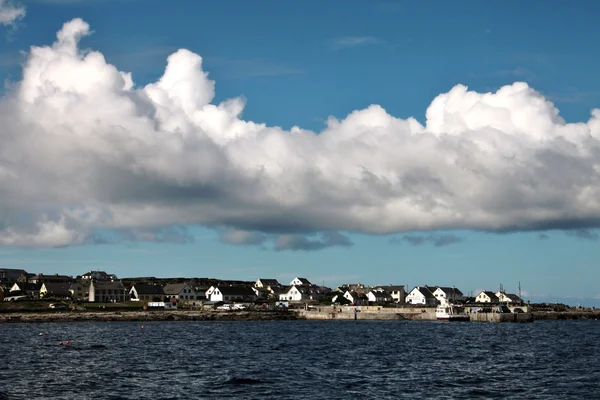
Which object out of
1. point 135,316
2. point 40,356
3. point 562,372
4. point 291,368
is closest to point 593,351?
point 562,372

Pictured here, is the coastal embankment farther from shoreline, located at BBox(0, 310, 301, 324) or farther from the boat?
the boat

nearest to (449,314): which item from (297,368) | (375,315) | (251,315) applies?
(375,315)

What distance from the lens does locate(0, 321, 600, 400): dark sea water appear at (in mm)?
51750

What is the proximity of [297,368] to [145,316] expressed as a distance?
11399cm

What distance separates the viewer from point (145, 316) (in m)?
172

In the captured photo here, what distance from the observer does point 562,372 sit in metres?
65.3

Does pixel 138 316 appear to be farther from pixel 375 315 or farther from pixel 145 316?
pixel 375 315

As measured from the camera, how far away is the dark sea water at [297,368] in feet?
170

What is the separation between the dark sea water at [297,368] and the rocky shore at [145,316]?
64075mm

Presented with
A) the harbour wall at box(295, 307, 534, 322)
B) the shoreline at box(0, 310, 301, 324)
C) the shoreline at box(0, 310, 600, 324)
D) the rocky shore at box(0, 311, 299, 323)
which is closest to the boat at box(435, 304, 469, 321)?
the harbour wall at box(295, 307, 534, 322)

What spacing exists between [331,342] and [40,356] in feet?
134

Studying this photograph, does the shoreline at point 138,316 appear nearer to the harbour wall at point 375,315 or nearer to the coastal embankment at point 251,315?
the coastal embankment at point 251,315

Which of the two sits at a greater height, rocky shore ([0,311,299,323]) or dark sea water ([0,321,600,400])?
rocky shore ([0,311,299,323])

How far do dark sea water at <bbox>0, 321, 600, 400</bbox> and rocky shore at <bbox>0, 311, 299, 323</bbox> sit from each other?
6408 centimetres
